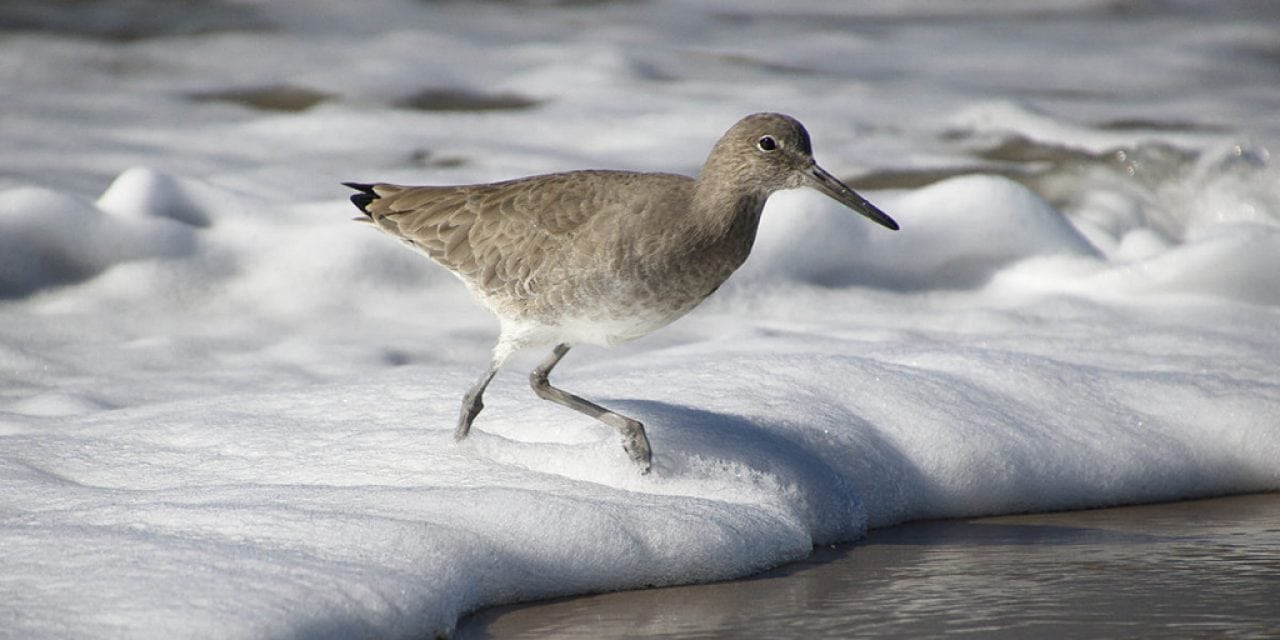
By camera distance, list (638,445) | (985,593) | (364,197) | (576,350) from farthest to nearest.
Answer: (576,350) → (364,197) → (638,445) → (985,593)

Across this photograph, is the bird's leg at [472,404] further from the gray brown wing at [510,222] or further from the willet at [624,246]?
the gray brown wing at [510,222]

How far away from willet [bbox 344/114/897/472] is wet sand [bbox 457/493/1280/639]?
0.69 metres

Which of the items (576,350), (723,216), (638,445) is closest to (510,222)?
(723,216)

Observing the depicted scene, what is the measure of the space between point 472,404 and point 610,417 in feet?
1.83

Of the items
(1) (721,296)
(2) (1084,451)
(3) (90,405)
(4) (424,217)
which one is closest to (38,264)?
(3) (90,405)

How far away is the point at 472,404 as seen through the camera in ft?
16.1

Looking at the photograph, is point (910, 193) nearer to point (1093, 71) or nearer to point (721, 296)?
point (721, 296)

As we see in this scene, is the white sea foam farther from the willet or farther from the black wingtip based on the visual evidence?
the black wingtip

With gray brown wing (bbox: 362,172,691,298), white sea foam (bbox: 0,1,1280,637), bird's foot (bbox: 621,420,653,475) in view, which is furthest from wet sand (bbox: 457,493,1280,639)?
gray brown wing (bbox: 362,172,691,298)

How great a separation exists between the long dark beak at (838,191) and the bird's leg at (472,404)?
3.83 feet

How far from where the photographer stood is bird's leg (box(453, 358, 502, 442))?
4.83m

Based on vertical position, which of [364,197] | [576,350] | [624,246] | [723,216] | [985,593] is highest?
[364,197]

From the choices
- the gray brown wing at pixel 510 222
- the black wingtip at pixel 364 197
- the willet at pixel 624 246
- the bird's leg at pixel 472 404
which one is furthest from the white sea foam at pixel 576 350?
the black wingtip at pixel 364 197

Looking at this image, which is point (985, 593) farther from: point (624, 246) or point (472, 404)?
point (472, 404)
